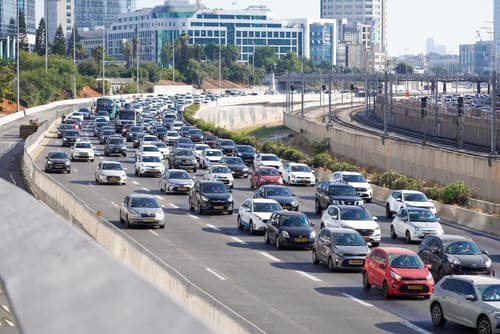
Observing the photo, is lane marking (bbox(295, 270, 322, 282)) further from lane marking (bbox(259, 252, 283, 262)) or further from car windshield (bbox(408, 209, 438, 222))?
car windshield (bbox(408, 209, 438, 222))

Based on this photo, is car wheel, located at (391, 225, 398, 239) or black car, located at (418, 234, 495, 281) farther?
car wheel, located at (391, 225, 398, 239)

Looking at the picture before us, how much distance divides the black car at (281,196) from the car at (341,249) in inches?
481

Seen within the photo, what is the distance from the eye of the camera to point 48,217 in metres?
4.55

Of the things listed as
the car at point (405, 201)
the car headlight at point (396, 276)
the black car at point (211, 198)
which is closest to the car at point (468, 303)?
the car headlight at point (396, 276)

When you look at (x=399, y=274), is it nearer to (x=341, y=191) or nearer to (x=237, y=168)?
(x=341, y=191)

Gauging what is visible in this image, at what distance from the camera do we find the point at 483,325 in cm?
1881

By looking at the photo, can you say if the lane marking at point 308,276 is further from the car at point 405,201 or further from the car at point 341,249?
the car at point 405,201

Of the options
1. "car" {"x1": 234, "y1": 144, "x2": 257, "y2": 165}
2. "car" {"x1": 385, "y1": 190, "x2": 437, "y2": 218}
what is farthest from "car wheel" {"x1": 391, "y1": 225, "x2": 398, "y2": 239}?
"car" {"x1": 234, "y1": 144, "x2": 257, "y2": 165}

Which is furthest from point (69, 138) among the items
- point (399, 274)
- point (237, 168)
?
point (399, 274)

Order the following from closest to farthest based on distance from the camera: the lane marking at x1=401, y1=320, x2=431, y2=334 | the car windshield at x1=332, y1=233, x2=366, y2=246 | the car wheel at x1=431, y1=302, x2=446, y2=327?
the lane marking at x1=401, y1=320, x2=431, y2=334
the car wheel at x1=431, y1=302, x2=446, y2=327
the car windshield at x1=332, y1=233, x2=366, y2=246

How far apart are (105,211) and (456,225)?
518 inches

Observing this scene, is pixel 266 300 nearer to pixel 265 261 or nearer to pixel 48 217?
pixel 265 261

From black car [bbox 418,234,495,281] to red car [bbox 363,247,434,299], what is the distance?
2.04 meters

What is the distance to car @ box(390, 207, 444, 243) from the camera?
1341 inches
